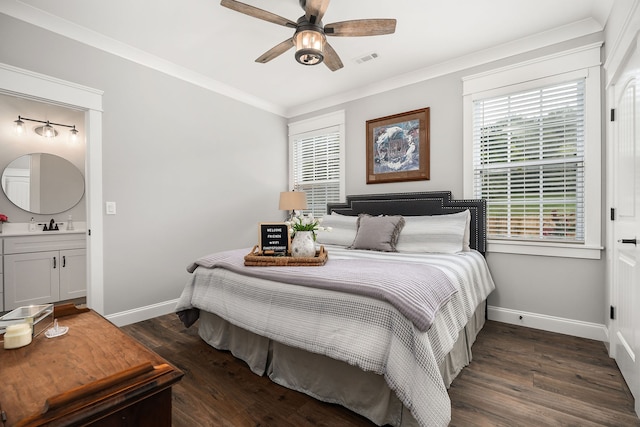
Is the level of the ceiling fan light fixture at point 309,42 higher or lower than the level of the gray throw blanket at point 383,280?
higher

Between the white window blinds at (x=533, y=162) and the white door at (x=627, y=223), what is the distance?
43cm

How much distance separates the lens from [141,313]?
10.3 feet

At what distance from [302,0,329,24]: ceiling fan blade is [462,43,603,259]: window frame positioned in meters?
1.95

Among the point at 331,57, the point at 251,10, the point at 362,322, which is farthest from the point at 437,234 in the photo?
the point at 251,10

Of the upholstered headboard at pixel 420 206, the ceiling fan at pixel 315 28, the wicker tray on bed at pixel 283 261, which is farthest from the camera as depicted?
the upholstered headboard at pixel 420 206

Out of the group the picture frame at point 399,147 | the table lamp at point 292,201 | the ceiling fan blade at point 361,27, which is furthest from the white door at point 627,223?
the table lamp at point 292,201

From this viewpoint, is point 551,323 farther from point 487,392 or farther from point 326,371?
point 326,371

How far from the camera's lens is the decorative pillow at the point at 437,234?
284cm

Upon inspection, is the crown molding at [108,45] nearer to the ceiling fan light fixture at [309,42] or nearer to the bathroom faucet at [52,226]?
the ceiling fan light fixture at [309,42]

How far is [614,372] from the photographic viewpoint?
206cm

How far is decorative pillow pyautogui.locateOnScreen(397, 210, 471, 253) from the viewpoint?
2.84m

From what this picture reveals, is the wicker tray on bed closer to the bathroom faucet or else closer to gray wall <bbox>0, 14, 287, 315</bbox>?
gray wall <bbox>0, 14, 287, 315</bbox>

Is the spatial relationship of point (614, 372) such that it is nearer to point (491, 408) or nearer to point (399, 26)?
point (491, 408)

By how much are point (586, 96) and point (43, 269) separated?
583 cm
